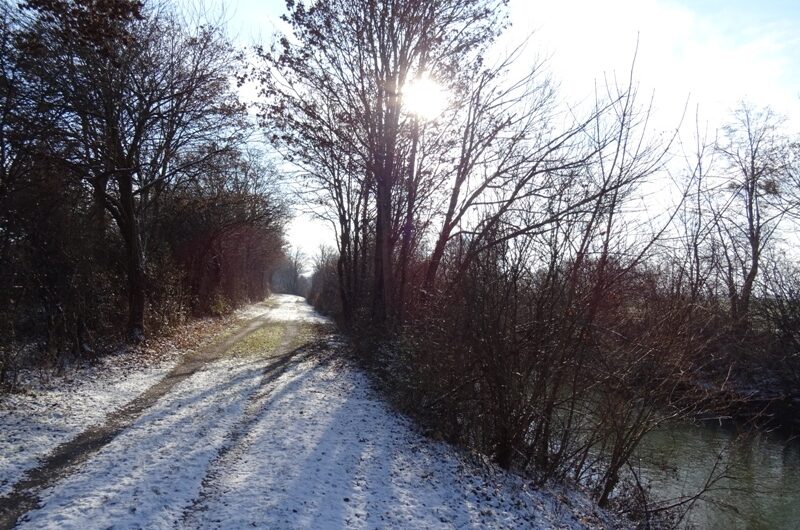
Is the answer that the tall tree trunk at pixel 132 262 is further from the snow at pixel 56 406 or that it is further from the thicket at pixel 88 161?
the snow at pixel 56 406

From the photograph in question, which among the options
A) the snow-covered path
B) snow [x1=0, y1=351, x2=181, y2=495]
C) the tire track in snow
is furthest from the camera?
snow [x1=0, y1=351, x2=181, y2=495]

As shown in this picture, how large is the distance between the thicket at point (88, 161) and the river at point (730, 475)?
11.4 m

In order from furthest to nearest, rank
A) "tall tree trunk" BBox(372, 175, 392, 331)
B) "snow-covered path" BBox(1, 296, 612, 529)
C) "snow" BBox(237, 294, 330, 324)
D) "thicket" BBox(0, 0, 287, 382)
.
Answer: "snow" BBox(237, 294, 330, 324) < "tall tree trunk" BBox(372, 175, 392, 331) < "thicket" BBox(0, 0, 287, 382) < "snow-covered path" BBox(1, 296, 612, 529)

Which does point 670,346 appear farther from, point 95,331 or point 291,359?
point 95,331

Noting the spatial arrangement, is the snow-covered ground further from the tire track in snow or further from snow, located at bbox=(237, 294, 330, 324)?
snow, located at bbox=(237, 294, 330, 324)

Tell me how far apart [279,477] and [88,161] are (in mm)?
10171

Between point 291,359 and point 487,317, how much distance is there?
9.19m

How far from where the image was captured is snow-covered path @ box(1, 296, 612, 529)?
15.4 ft

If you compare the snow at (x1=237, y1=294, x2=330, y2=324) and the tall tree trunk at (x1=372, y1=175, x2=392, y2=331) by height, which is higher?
the tall tree trunk at (x1=372, y1=175, x2=392, y2=331)

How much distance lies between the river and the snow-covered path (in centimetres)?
302

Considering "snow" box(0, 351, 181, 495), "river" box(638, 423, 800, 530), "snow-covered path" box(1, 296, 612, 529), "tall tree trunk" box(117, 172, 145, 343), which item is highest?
"tall tree trunk" box(117, 172, 145, 343)

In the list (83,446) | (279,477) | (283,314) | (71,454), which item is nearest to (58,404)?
(83,446)

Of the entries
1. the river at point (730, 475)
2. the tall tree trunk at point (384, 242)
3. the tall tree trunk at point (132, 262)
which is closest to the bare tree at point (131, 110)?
the tall tree trunk at point (132, 262)

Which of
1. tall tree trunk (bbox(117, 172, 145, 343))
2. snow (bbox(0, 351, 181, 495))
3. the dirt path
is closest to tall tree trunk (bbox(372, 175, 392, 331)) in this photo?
the dirt path
